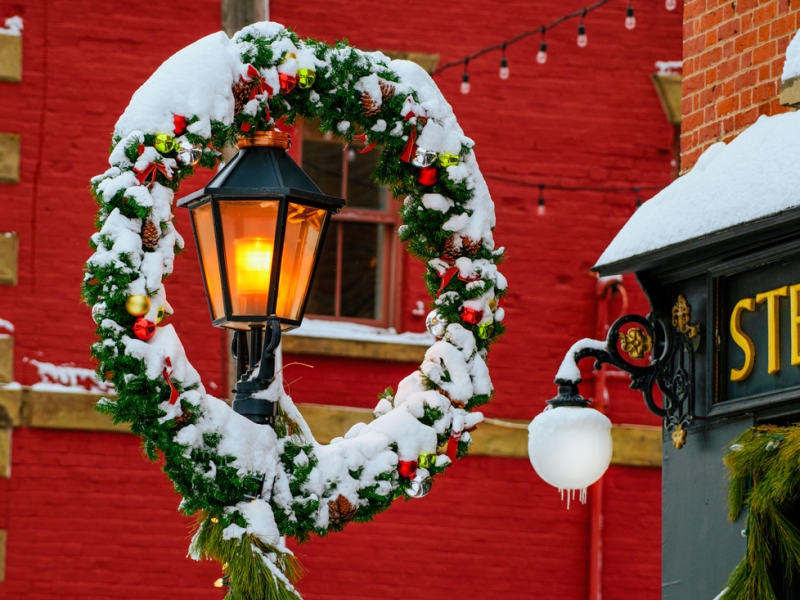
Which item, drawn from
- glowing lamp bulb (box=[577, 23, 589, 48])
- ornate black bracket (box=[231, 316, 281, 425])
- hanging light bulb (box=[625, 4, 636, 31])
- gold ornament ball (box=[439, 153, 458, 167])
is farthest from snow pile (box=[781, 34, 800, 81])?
hanging light bulb (box=[625, 4, 636, 31])

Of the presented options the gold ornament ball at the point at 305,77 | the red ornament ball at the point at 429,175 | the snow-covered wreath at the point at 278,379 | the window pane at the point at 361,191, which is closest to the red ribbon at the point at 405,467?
the snow-covered wreath at the point at 278,379

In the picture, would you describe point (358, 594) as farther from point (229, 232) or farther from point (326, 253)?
point (229, 232)

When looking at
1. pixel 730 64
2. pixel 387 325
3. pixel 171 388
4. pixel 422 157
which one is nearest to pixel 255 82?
pixel 422 157

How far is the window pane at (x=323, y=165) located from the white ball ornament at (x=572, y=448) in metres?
4.98

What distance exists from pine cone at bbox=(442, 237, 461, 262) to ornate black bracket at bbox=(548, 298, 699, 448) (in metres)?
1.11

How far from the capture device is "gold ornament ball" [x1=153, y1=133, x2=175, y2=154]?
4504 mm

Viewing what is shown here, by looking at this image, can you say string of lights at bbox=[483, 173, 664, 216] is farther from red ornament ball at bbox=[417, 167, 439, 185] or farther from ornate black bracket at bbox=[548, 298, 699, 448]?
red ornament ball at bbox=[417, 167, 439, 185]

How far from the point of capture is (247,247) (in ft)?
14.7

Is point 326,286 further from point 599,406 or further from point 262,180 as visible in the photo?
point 262,180

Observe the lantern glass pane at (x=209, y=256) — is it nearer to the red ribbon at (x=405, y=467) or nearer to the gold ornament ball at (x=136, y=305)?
the gold ornament ball at (x=136, y=305)

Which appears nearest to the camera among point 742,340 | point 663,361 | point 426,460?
point 426,460

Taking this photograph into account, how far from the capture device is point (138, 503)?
9562 mm

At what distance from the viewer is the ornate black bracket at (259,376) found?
4.42 m

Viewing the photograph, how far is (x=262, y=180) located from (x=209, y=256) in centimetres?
27
